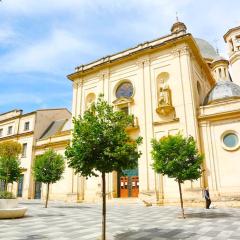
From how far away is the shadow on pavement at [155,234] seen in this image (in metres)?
9.14

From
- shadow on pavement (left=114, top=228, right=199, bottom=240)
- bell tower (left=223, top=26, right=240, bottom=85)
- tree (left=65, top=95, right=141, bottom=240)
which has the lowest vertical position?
shadow on pavement (left=114, top=228, right=199, bottom=240)

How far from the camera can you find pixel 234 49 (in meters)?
39.4

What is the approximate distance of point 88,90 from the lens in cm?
3195

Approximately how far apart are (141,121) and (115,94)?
5.23 m

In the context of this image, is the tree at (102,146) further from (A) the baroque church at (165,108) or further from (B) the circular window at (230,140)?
(B) the circular window at (230,140)

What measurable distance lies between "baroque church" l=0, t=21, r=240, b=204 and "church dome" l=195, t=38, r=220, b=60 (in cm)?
963

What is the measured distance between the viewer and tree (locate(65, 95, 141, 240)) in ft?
30.7

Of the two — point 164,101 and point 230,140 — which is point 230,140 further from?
point 164,101

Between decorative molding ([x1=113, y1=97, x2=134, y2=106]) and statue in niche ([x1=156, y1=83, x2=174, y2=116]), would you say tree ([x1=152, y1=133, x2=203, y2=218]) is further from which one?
decorative molding ([x1=113, y1=97, x2=134, y2=106])

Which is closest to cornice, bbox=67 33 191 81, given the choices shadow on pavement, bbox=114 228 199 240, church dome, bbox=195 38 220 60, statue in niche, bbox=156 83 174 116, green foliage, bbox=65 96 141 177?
statue in niche, bbox=156 83 174 116

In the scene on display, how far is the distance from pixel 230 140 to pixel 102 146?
54.0ft

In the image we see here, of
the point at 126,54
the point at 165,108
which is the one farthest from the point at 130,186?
the point at 126,54

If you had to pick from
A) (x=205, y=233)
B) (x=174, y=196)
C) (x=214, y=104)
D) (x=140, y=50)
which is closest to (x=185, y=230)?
(x=205, y=233)

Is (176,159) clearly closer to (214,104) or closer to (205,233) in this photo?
(205,233)
